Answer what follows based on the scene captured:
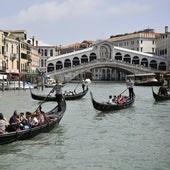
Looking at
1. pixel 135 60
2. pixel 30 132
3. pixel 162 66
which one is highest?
pixel 135 60

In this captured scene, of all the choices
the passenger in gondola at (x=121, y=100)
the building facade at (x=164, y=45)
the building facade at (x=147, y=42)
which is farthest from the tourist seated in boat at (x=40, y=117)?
the building facade at (x=147, y=42)

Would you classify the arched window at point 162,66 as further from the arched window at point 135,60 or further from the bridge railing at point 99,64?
the bridge railing at point 99,64

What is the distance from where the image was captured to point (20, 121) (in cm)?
670

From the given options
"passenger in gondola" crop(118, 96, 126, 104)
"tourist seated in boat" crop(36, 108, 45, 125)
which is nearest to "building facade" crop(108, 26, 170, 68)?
"passenger in gondola" crop(118, 96, 126, 104)

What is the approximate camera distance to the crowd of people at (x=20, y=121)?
6281mm

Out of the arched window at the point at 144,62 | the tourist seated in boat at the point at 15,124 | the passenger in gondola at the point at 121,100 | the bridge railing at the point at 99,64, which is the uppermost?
the arched window at the point at 144,62

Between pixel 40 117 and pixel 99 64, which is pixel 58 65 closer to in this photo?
pixel 99 64

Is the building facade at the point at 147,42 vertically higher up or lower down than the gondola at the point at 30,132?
higher up

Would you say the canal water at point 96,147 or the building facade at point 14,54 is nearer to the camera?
the canal water at point 96,147

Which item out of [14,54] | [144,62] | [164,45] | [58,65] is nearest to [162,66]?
[144,62]

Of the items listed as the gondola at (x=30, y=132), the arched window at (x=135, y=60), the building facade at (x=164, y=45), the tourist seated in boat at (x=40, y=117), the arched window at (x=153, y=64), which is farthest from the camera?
the building facade at (x=164, y=45)

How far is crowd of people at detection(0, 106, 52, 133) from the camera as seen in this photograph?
247 inches

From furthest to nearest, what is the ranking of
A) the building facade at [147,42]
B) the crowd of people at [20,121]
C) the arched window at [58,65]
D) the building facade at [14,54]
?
the building facade at [147,42], the arched window at [58,65], the building facade at [14,54], the crowd of people at [20,121]

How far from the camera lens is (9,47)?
25.3m
